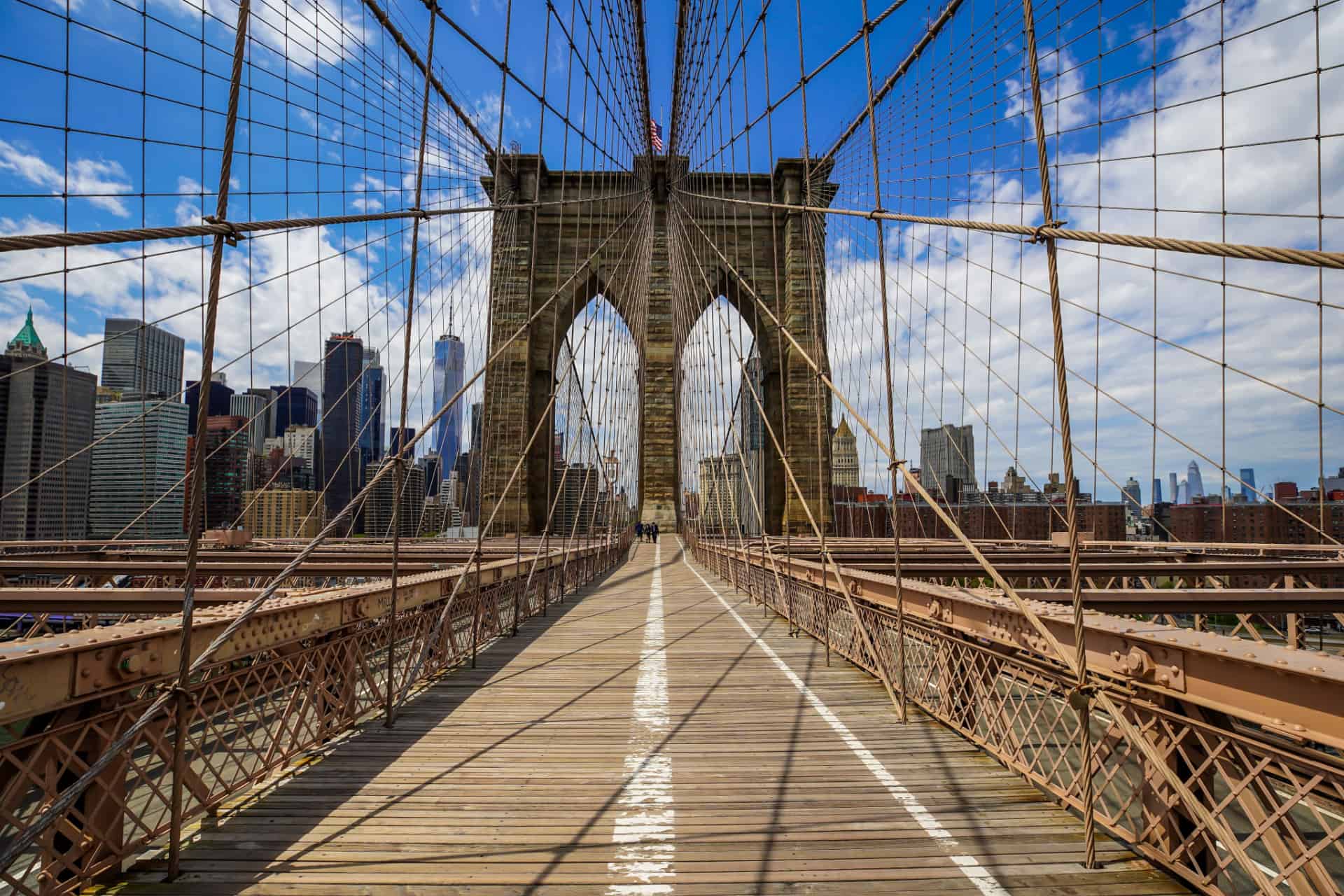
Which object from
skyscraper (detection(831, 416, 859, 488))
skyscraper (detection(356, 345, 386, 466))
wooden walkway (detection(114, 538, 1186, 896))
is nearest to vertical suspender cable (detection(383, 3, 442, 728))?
wooden walkway (detection(114, 538, 1186, 896))

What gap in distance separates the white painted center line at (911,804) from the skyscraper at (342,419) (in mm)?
9908

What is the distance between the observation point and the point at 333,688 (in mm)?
3967

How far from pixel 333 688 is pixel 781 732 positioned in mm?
2590

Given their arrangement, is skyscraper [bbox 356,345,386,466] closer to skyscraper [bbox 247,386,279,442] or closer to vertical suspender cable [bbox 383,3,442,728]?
skyscraper [bbox 247,386,279,442]

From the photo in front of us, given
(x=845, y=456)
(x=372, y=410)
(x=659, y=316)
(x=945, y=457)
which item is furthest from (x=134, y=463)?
(x=845, y=456)

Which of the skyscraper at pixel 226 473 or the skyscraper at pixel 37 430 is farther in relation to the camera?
the skyscraper at pixel 226 473

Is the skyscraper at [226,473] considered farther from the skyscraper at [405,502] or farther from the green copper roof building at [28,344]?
the skyscraper at [405,502]

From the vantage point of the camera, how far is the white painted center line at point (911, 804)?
7.51 ft

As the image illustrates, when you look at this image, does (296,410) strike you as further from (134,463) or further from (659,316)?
(659,316)

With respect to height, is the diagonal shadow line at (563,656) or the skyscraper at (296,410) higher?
the skyscraper at (296,410)

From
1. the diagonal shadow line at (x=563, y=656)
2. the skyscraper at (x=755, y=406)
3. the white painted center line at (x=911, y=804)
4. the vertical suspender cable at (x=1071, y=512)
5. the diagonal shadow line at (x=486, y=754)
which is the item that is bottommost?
the diagonal shadow line at (x=563, y=656)

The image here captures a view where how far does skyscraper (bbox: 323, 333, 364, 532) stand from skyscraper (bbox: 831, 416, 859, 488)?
24458 millimetres

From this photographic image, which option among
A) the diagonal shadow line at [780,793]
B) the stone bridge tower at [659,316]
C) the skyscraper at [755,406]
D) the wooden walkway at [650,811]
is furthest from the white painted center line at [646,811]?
the stone bridge tower at [659,316]

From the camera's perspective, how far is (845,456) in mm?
39000
